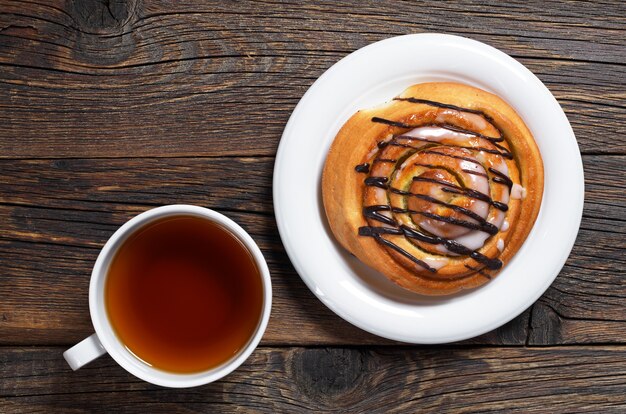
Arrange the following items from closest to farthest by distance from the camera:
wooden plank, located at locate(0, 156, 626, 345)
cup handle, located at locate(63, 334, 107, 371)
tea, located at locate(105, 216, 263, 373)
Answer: cup handle, located at locate(63, 334, 107, 371) < tea, located at locate(105, 216, 263, 373) < wooden plank, located at locate(0, 156, 626, 345)

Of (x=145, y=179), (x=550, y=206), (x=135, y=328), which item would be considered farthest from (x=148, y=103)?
(x=550, y=206)

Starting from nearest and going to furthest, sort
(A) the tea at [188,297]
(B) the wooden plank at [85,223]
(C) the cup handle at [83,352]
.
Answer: (C) the cup handle at [83,352]
(A) the tea at [188,297]
(B) the wooden plank at [85,223]

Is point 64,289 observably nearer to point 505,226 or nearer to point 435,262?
point 435,262

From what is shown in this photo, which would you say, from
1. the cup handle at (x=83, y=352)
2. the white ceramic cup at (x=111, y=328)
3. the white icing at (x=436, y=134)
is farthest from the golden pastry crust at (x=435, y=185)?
the cup handle at (x=83, y=352)

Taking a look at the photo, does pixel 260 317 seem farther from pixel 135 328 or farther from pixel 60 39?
pixel 60 39

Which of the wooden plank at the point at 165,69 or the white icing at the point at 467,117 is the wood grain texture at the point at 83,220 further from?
the white icing at the point at 467,117

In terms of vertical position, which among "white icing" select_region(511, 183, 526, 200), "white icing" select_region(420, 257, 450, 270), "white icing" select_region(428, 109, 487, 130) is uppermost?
"white icing" select_region(428, 109, 487, 130)

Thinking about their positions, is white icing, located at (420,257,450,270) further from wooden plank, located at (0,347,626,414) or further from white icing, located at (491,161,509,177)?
wooden plank, located at (0,347,626,414)

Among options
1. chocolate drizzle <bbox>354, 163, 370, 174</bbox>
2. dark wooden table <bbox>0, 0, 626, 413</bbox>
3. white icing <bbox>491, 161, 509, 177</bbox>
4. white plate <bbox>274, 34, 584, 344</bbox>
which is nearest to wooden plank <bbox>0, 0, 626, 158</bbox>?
dark wooden table <bbox>0, 0, 626, 413</bbox>
